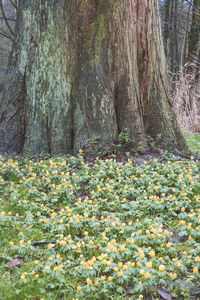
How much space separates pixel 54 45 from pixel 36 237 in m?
3.43

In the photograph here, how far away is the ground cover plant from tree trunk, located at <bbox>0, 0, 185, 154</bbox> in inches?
23.5

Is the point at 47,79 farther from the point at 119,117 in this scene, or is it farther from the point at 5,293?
the point at 5,293

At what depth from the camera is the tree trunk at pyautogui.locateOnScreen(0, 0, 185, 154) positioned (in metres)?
5.14

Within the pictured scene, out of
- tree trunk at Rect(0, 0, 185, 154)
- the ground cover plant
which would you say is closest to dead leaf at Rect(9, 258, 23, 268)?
the ground cover plant

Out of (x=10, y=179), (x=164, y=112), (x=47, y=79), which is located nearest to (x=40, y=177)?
(x=10, y=179)

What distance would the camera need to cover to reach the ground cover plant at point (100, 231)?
8.08 ft

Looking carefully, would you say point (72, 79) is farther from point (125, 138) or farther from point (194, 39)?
point (194, 39)

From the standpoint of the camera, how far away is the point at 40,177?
14.8ft

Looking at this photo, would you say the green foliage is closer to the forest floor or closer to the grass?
the forest floor

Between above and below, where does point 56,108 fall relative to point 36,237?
above

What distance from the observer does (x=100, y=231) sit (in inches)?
132

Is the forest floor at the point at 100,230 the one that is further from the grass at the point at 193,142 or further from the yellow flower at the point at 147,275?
the grass at the point at 193,142

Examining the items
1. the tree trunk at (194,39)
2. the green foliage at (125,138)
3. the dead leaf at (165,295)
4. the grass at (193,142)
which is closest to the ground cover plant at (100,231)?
the dead leaf at (165,295)

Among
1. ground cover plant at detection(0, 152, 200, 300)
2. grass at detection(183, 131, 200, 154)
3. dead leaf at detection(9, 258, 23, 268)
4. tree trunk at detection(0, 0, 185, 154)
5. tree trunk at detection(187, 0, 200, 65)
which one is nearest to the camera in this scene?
ground cover plant at detection(0, 152, 200, 300)
